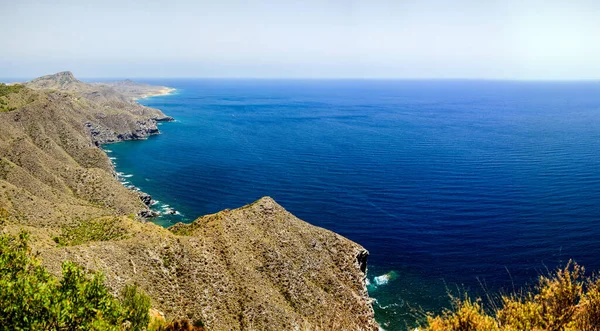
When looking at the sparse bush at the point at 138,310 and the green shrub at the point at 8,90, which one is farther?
the green shrub at the point at 8,90

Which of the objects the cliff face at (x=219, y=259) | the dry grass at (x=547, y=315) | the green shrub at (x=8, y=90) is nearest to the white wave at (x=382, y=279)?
Result: the cliff face at (x=219, y=259)

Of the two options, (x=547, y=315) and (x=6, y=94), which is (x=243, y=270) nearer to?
(x=547, y=315)

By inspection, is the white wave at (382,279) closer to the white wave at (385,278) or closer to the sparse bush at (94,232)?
the white wave at (385,278)

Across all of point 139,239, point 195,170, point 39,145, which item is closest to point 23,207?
point 139,239

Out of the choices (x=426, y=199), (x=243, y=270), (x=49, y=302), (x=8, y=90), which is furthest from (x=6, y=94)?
(x=49, y=302)

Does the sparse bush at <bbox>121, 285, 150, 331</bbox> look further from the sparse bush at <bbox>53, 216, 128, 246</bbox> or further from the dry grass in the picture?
the dry grass

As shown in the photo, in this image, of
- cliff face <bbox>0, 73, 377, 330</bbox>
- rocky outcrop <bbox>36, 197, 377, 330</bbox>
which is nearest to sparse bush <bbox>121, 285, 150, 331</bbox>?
rocky outcrop <bbox>36, 197, 377, 330</bbox>

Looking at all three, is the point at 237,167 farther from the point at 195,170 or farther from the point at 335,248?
the point at 335,248

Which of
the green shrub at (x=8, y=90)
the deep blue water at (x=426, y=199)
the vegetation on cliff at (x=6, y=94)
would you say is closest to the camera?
the deep blue water at (x=426, y=199)
